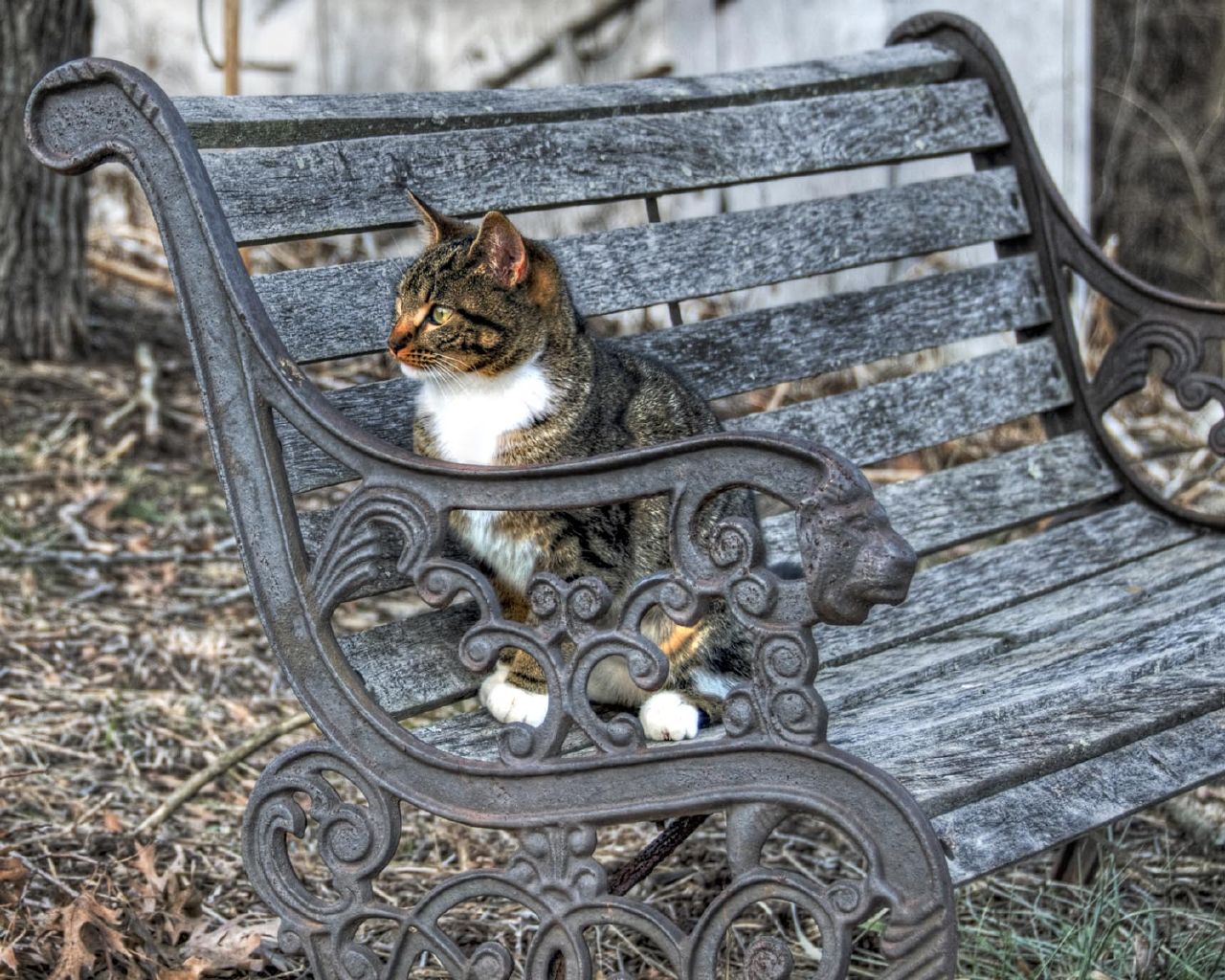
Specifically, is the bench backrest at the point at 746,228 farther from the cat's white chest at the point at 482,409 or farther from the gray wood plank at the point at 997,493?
the cat's white chest at the point at 482,409

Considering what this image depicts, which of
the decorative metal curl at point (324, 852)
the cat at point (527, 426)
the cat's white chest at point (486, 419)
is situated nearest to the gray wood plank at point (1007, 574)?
the cat at point (527, 426)

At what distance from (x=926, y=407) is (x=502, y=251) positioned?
1210 mm

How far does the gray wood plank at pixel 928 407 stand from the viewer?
3025 millimetres

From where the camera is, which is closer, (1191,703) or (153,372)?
(1191,703)

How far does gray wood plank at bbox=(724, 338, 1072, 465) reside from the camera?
3.03 metres

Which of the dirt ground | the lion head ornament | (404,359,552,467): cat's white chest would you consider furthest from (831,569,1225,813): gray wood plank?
(404,359,552,467): cat's white chest

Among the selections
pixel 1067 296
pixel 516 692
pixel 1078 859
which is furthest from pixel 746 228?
pixel 1078 859

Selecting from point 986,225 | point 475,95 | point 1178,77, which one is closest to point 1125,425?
point 986,225

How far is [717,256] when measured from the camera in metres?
2.95

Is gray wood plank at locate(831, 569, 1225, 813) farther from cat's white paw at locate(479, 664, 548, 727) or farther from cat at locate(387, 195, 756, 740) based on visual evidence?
cat's white paw at locate(479, 664, 548, 727)

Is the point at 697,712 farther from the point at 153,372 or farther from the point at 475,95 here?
the point at 153,372

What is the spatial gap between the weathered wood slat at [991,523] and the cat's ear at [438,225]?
1.97 feet

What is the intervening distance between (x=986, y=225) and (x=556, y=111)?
109 centimetres

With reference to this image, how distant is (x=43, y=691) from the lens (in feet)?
11.1
